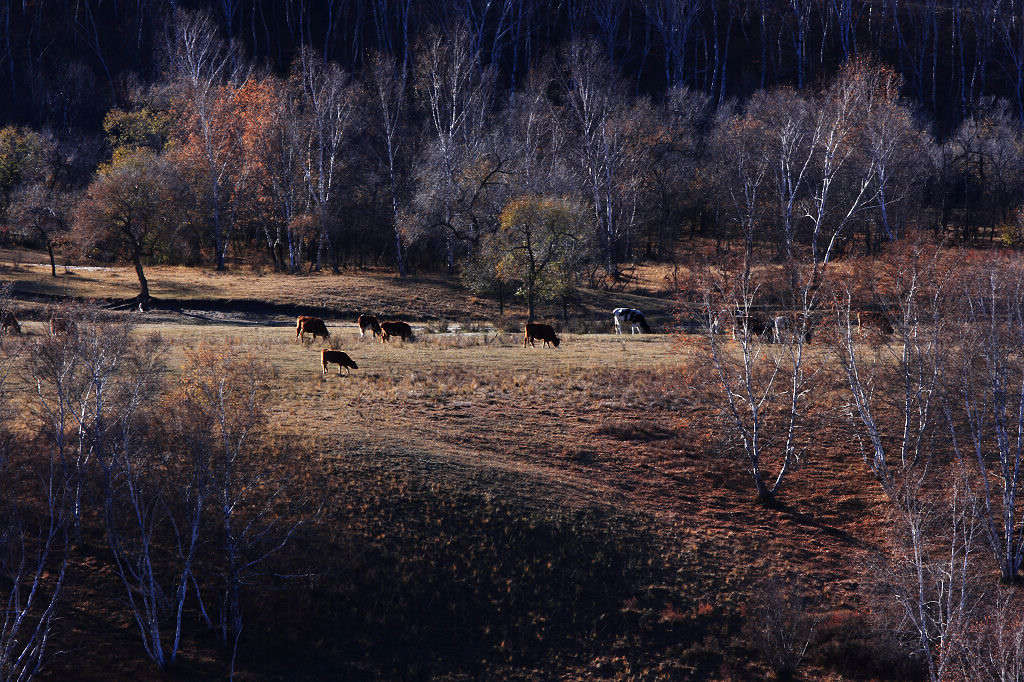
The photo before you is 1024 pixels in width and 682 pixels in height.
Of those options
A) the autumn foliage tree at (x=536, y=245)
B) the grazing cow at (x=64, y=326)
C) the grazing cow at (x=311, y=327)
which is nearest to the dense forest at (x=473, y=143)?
the autumn foliage tree at (x=536, y=245)

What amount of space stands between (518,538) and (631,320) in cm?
2690

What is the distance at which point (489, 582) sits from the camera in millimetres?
21656

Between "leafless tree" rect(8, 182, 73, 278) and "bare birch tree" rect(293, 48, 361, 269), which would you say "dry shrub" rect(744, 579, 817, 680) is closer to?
"bare birch tree" rect(293, 48, 361, 269)

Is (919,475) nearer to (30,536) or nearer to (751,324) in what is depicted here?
(751,324)

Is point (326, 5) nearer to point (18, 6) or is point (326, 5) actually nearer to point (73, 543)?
point (18, 6)

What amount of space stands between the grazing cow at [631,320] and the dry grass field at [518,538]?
1385cm

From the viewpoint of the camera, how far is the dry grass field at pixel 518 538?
773 inches

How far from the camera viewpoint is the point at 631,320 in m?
48.4

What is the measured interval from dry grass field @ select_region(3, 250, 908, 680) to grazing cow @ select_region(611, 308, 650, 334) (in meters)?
13.9

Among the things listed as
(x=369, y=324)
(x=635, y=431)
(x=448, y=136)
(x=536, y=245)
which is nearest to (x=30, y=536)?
(x=635, y=431)

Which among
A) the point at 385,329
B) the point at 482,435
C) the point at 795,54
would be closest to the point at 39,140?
the point at 385,329

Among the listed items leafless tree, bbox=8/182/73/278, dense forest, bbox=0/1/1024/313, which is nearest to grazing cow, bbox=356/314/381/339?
dense forest, bbox=0/1/1024/313

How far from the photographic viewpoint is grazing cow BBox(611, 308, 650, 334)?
4803 centimetres

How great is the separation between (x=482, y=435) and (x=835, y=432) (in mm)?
13179
